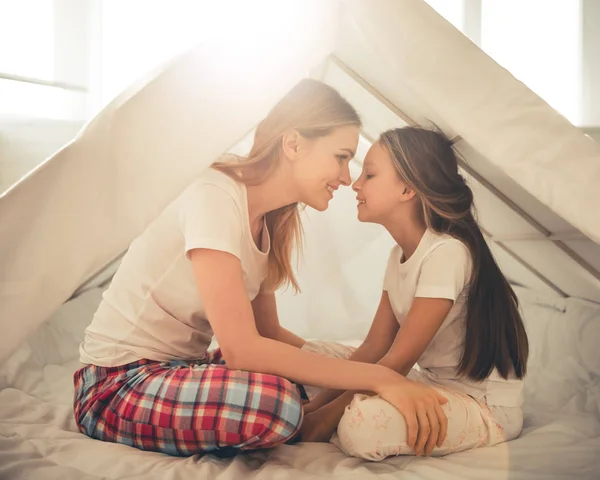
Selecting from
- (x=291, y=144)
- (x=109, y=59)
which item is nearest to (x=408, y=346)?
(x=291, y=144)

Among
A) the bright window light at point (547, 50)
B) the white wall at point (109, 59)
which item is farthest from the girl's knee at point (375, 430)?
the bright window light at point (547, 50)

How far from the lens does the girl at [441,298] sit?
0.87 m

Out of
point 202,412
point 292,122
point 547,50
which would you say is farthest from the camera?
point 547,50

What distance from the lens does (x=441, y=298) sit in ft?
2.87

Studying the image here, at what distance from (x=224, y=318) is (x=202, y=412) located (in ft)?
0.42

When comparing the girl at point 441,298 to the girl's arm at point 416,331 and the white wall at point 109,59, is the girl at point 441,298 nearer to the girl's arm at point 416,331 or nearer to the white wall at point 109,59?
the girl's arm at point 416,331

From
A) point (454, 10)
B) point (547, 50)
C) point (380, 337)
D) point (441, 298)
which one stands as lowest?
point (380, 337)

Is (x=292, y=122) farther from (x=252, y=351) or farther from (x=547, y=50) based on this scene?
(x=547, y=50)

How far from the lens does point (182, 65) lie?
74 centimetres

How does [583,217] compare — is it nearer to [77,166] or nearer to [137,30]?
[77,166]

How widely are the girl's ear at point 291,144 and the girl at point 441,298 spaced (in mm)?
117

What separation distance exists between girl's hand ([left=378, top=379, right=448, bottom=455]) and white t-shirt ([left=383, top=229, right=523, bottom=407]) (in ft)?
0.45

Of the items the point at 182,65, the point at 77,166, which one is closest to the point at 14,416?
the point at 77,166

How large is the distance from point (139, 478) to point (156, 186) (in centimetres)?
37
